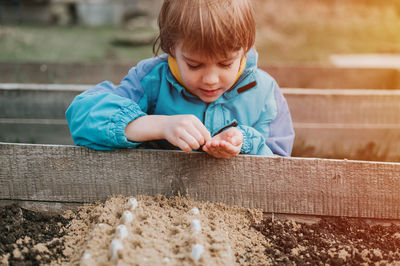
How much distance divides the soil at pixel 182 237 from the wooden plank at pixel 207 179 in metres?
Result: 0.06

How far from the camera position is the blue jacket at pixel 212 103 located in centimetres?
212

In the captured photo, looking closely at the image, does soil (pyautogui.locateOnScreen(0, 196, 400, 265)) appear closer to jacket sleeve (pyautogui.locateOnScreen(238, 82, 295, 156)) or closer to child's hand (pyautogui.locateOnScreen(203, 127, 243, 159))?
child's hand (pyautogui.locateOnScreen(203, 127, 243, 159))

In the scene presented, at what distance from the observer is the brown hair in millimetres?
1846

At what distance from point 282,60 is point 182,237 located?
7354mm

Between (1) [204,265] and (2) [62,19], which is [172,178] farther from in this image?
(2) [62,19]

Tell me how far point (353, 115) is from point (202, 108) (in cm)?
168

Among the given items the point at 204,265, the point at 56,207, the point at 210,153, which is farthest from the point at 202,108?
the point at 204,265

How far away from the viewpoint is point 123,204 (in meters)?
1.84

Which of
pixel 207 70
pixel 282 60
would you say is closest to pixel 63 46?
pixel 282 60

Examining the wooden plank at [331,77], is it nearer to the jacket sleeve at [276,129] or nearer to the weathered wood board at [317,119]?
the weathered wood board at [317,119]

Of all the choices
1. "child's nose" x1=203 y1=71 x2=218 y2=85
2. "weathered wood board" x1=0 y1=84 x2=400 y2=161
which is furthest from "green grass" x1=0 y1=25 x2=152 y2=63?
"child's nose" x1=203 y1=71 x2=218 y2=85

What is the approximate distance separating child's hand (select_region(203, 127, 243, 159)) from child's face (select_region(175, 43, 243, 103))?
0.27 m

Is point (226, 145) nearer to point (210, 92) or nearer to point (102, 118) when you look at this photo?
point (210, 92)

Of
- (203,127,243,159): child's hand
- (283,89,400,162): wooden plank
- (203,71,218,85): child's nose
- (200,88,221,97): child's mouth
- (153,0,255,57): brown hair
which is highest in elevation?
(153,0,255,57): brown hair
